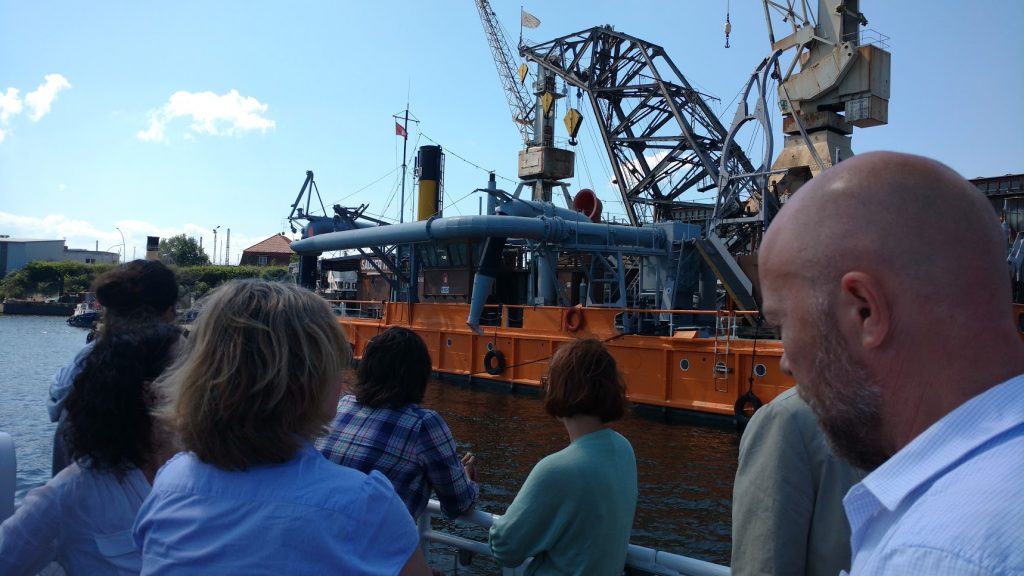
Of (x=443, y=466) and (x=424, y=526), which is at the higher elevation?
(x=443, y=466)

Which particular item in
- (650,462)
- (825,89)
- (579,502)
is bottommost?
(650,462)

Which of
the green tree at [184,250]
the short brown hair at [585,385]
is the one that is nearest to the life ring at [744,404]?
the short brown hair at [585,385]

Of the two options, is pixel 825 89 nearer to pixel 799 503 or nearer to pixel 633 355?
pixel 633 355

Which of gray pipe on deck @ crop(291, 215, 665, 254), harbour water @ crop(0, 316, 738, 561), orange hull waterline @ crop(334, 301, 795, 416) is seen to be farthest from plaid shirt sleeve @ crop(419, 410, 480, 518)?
gray pipe on deck @ crop(291, 215, 665, 254)

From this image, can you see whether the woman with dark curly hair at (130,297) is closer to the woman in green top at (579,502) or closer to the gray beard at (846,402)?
the woman in green top at (579,502)

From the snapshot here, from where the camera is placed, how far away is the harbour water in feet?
26.8

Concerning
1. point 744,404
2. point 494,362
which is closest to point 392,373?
point 744,404

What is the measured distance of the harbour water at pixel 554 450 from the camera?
322 inches

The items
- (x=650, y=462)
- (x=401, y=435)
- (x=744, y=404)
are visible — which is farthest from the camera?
(x=744, y=404)

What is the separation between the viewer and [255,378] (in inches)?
58.5

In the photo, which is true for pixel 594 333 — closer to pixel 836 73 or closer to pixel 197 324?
pixel 836 73

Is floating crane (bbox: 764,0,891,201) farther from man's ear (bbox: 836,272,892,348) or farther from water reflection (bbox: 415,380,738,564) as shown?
man's ear (bbox: 836,272,892,348)

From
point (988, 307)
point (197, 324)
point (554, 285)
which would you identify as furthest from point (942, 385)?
point (554, 285)

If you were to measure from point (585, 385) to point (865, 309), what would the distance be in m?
1.66
